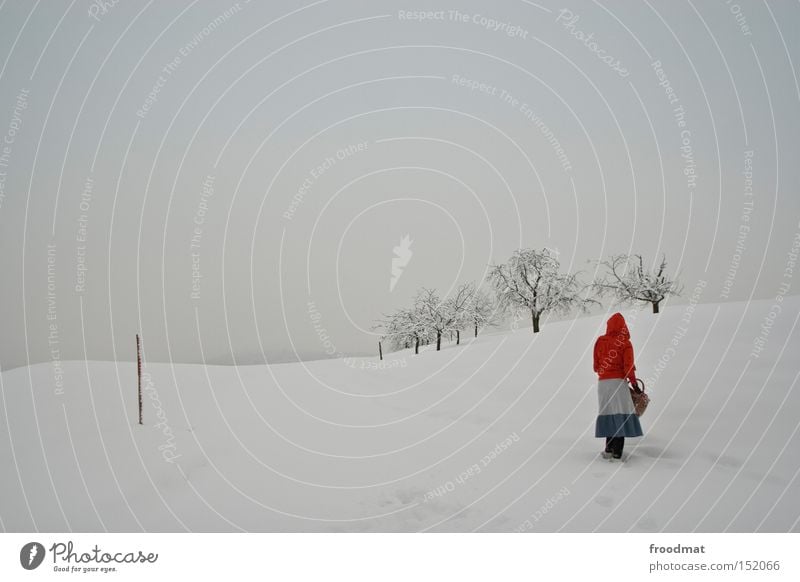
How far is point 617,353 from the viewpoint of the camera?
6758mm

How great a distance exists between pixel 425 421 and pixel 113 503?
5.86 meters

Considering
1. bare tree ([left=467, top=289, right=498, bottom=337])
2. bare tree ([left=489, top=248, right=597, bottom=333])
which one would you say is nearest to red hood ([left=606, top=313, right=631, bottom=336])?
bare tree ([left=489, top=248, right=597, bottom=333])

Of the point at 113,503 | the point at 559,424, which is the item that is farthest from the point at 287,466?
the point at 559,424

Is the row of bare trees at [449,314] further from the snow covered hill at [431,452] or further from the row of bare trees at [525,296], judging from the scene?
the snow covered hill at [431,452]

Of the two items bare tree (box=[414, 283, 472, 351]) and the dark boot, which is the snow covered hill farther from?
bare tree (box=[414, 283, 472, 351])

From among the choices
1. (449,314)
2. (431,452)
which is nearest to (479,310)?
(449,314)

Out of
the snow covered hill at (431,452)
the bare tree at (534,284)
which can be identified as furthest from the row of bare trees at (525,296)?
the snow covered hill at (431,452)

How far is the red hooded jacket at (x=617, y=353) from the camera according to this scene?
6695 millimetres

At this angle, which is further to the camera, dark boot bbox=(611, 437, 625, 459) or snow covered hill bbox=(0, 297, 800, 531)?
dark boot bbox=(611, 437, 625, 459)

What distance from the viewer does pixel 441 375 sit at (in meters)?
16.1

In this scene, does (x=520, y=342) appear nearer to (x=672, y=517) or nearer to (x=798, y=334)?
(x=798, y=334)

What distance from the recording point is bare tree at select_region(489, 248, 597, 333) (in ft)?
122
